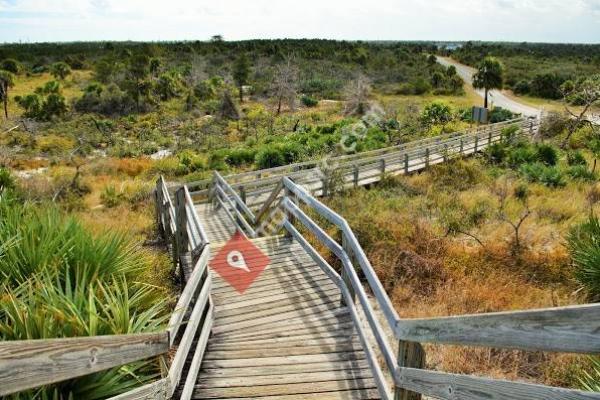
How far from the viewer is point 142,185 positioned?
723 inches

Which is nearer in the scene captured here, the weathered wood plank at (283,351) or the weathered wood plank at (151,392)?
the weathered wood plank at (151,392)

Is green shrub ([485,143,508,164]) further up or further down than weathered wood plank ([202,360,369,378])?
further down

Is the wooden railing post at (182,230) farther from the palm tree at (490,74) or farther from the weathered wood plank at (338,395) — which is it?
the palm tree at (490,74)

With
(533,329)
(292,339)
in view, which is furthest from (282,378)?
(533,329)

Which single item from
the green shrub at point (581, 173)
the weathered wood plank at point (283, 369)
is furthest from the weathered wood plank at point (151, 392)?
the green shrub at point (581, 173)

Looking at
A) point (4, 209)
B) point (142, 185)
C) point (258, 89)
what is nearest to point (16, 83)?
point (258, 89)

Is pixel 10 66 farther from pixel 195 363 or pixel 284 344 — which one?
pixel 195 363

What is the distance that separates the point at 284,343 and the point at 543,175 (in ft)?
42.1

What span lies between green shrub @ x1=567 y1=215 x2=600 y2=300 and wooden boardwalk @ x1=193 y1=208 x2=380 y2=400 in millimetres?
3140

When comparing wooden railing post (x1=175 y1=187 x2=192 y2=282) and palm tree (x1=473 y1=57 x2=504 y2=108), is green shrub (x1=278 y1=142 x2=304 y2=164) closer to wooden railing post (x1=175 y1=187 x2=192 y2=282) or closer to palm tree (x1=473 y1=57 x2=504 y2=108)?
wooden railing post (x1=175 y1=187 x2=192 y2=282)

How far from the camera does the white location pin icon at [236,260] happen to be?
22.1 ft

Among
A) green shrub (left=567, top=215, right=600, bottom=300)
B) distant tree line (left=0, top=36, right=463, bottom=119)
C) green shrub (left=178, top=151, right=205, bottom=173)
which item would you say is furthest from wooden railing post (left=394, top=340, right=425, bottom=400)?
distant tree line (left=0, top=36, right=463, bottom=119)

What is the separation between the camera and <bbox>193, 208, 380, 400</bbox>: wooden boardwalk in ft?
12.7

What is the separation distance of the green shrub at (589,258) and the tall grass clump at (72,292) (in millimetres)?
5077
